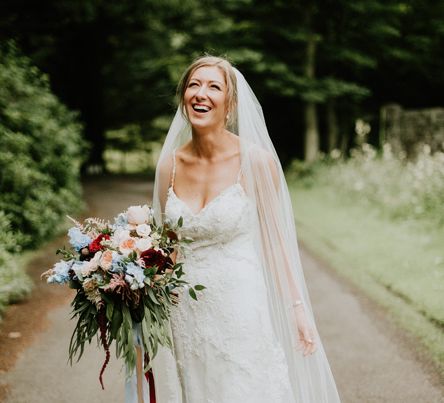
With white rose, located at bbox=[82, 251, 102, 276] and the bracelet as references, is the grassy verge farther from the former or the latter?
white rose, located at bbox=[82, 251, 102, 276]

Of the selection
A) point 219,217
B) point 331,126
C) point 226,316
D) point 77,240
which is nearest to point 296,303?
point 226,316

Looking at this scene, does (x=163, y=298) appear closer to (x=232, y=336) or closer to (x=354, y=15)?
(x=232, y=336)

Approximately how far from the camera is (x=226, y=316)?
9.77 ft

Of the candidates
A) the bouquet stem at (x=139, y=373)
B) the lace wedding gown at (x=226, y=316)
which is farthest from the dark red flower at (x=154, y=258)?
the bouquet stem at (x=139, y=373)

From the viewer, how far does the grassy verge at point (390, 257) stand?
588cm

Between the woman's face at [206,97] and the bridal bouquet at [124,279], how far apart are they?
25.0 inches

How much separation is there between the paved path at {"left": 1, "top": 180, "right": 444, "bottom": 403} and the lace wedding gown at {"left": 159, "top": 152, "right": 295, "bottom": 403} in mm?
1638

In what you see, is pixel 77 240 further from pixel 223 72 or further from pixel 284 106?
pixel 284 106

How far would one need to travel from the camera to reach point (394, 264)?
25.8 feet

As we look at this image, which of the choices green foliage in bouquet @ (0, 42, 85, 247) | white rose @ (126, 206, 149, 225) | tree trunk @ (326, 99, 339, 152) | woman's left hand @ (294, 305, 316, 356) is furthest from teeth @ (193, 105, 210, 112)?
tree trunk @ (326, 99, 339, 152)

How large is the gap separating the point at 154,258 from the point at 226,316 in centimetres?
62

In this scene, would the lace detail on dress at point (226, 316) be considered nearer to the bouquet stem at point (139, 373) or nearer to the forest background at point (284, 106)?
the bouquet stem at point (139, 373)

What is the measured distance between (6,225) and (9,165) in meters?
1.60

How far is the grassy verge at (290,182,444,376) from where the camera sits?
19.3ft
